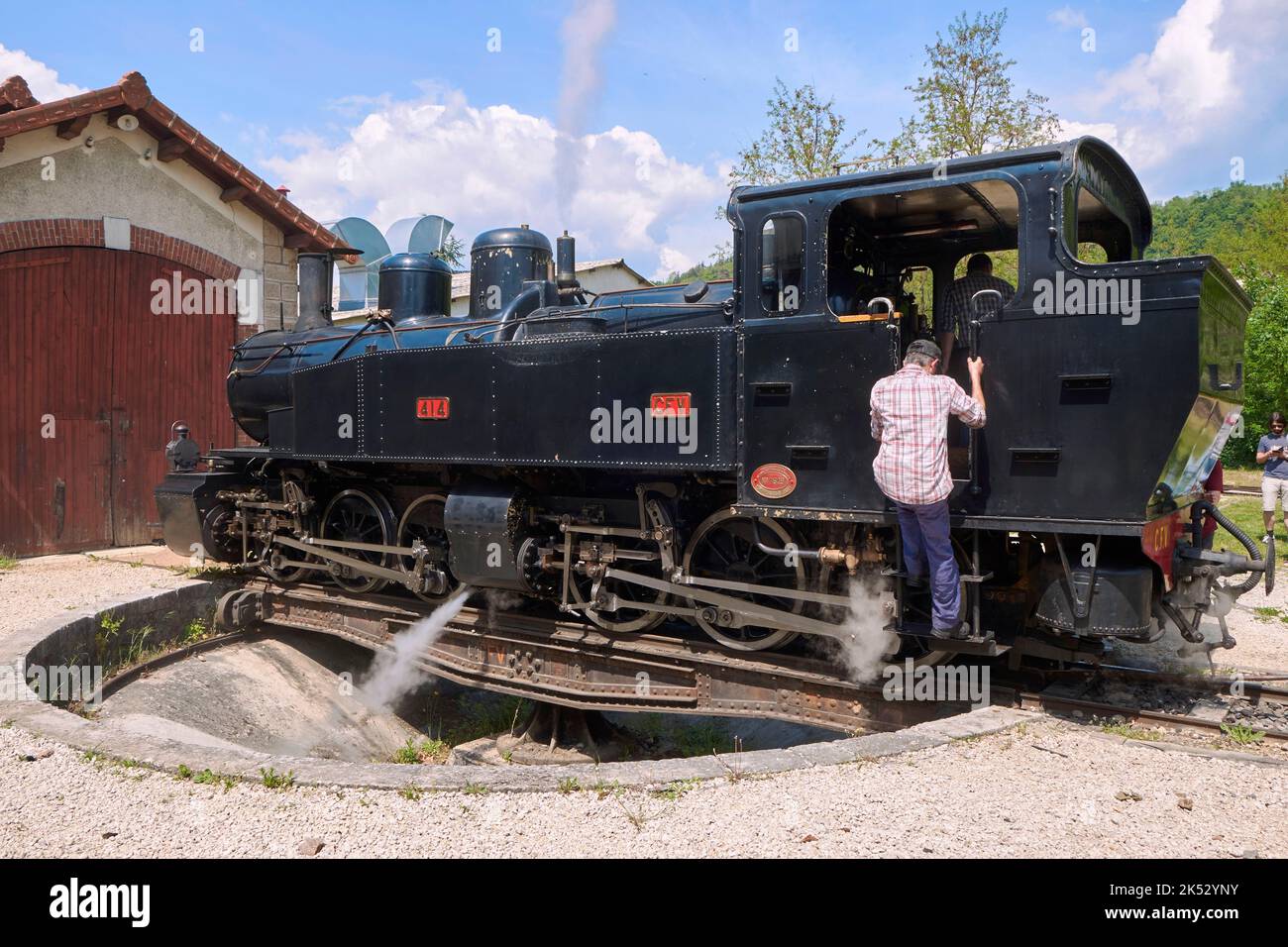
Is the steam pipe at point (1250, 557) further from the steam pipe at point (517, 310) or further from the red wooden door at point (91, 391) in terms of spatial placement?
the red wooden door at point (91, 391)

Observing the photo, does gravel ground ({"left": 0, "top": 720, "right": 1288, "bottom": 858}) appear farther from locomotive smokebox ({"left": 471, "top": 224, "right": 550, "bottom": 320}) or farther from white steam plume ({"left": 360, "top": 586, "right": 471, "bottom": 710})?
locomotive smokebox ({"left": 471, "top": 224, "right": 550, "bottom": 320})

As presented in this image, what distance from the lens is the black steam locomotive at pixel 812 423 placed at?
4.63 m

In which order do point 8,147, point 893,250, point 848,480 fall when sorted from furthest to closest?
point 8,147
point 893,250
point 848,480

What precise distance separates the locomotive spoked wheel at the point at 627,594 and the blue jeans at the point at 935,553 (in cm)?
195

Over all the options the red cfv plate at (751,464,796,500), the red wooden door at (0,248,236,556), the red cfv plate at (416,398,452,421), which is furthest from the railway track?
the red wooden door at (0,248,236,556)

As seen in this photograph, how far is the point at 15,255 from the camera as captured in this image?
1048 cm

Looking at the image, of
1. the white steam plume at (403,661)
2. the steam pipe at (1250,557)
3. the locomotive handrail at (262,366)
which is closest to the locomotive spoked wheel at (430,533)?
the white steam plume at (403,661)

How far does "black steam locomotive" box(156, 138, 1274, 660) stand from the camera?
4.63 metres

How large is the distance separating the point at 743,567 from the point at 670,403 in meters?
1.22

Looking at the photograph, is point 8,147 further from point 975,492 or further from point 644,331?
point 975,492

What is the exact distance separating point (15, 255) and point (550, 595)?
26.6 feet

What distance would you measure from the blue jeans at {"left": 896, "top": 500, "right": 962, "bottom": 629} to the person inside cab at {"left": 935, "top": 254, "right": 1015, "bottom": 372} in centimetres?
120
